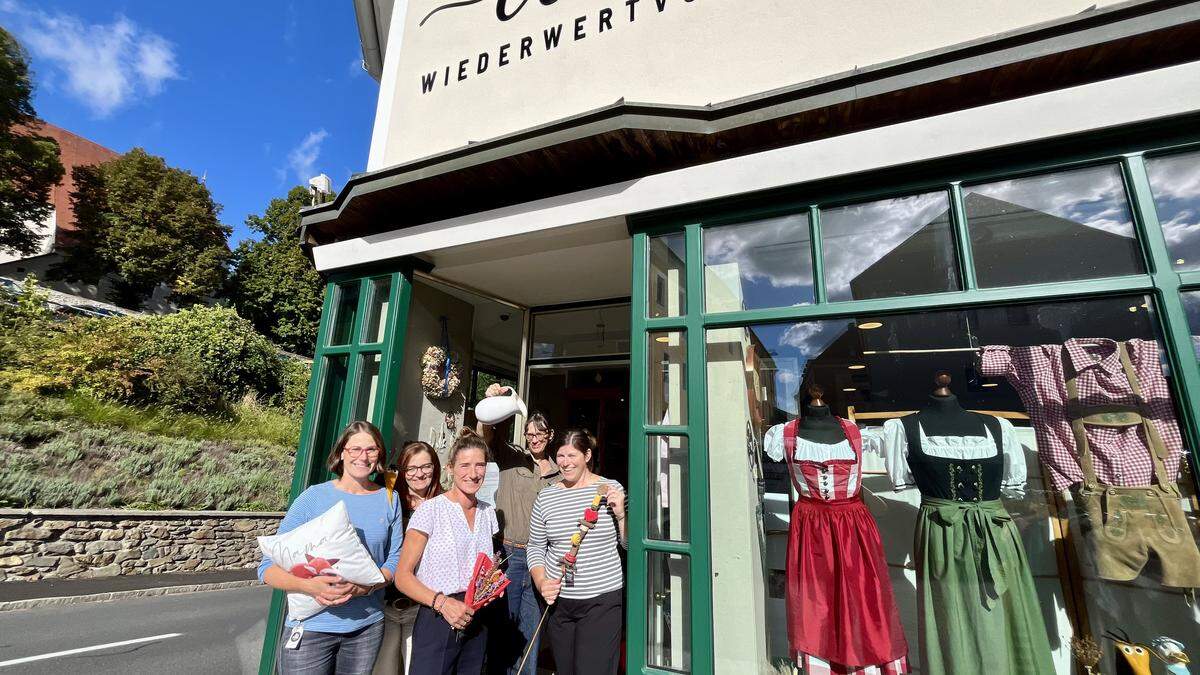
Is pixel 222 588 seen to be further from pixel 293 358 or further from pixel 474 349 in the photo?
pixel 293 358

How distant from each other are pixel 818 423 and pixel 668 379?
2.69 feet

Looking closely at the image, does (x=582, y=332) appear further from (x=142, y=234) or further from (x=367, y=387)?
(x=142, y=234)

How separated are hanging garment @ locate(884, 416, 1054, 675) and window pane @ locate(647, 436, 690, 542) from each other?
114cm

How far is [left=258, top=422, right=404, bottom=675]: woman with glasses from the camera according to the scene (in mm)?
1929

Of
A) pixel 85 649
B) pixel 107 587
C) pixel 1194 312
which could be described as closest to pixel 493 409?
pixel 1194 312

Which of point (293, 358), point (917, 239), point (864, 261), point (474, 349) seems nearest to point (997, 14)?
point (917, 239)

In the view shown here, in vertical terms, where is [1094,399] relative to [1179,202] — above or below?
below

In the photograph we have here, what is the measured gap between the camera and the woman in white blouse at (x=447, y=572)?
2.04 meters

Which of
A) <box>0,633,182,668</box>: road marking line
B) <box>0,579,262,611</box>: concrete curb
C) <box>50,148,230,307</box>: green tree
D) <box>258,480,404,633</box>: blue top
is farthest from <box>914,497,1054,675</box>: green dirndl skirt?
<box>50,148,230,307</box>: green tree

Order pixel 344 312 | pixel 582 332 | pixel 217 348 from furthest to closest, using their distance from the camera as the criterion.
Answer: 1. pixel 217 348
2. pixel 582 332
3. pixel 344 312

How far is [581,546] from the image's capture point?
2359 mm

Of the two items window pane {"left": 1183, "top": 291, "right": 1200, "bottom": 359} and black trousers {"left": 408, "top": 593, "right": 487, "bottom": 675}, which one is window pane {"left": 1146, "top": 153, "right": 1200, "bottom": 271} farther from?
black trousers {"left": 408, "top": 593, "right": 487, "bottom": 675}

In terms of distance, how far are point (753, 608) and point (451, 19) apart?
5.07 meters

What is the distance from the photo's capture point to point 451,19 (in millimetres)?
4309
